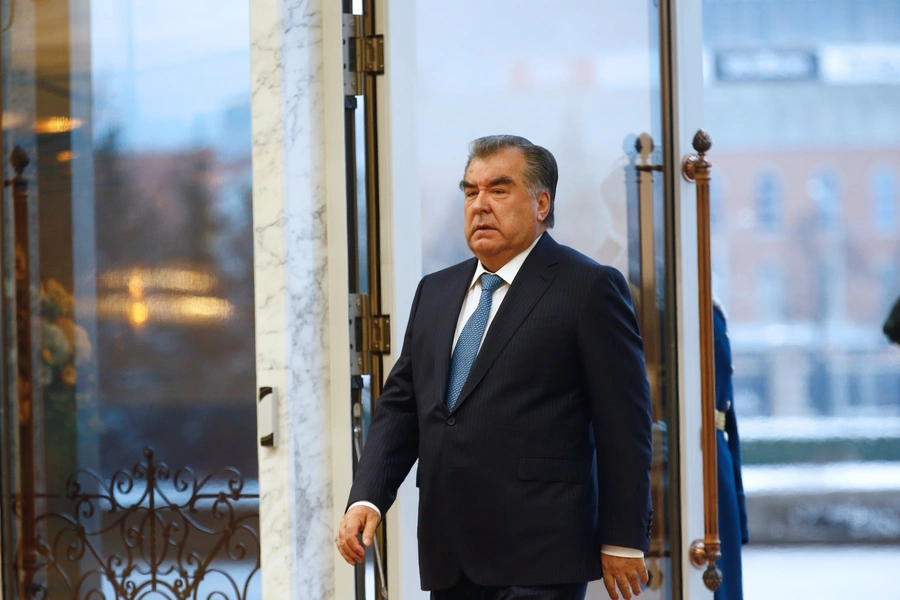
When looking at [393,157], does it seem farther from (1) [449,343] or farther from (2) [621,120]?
(1) [449,343]

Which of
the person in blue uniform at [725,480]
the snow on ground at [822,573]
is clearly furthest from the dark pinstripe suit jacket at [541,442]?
the snow on ground at [822,573]

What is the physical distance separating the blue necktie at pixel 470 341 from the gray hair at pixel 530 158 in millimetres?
204

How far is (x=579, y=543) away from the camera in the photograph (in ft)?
7.47

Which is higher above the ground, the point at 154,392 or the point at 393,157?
the point at 393,157

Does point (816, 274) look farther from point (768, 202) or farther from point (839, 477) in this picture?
point (839, 477)

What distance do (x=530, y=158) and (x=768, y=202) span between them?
8.58 meters

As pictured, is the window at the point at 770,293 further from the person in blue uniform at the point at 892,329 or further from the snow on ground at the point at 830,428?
the person in blue uniform at the point at 892,329

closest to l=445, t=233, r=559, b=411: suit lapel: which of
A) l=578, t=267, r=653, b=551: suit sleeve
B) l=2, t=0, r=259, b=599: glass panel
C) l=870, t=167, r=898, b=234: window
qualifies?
l=578, t=267, r=653, b=551: suit sleeve

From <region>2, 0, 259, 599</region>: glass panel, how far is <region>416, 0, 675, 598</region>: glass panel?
26.4 inches

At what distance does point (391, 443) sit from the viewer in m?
2.53

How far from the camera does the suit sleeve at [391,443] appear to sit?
246 centimetres

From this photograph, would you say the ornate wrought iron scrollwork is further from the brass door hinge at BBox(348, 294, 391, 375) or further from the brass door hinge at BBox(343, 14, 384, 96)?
the brass door hinge at BBox(343, 14, 384, 96)

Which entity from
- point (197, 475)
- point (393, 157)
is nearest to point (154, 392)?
point (197, 475)

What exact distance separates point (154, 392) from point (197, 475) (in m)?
0.29
